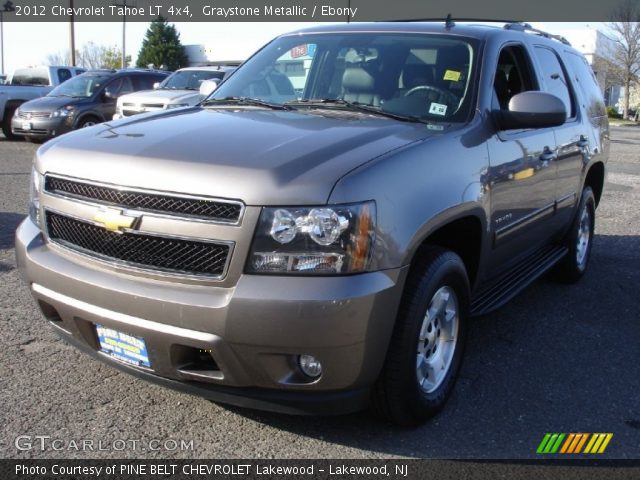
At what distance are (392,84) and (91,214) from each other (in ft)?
6.24

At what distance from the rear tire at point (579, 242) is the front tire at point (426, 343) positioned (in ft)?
8.01

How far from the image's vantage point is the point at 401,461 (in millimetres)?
2928

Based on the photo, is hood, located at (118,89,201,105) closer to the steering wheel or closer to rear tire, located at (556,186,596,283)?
rear tire, located at (556,186,596,283)

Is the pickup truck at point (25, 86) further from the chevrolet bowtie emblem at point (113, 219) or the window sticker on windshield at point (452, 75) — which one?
the chevrolet bowtie emblem at point (113, 219)

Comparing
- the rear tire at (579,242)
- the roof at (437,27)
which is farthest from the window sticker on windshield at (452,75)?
the rear tire at (579,242)

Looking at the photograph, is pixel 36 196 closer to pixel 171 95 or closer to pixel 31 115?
pixel 171 95

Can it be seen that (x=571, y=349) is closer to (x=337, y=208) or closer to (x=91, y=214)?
(x=337, y=208)

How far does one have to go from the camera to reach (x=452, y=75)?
3.88m

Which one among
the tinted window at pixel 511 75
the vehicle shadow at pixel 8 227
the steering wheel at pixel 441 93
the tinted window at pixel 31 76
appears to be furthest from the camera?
the tinted window at pixel 31 76

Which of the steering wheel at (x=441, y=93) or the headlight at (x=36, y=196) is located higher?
the steering wheel at (x=441, y=93)

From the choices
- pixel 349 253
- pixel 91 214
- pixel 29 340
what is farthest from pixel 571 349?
pixel 29 340

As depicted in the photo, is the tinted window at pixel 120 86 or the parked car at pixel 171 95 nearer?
the parked car at pixel 171 95

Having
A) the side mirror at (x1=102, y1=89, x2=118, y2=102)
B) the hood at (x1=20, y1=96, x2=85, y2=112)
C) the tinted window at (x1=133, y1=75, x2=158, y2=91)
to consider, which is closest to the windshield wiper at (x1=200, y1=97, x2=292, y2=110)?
the hood at (x1=20, y1=96, x2=85, y2=112)

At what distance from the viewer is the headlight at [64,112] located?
1416 centimetres
